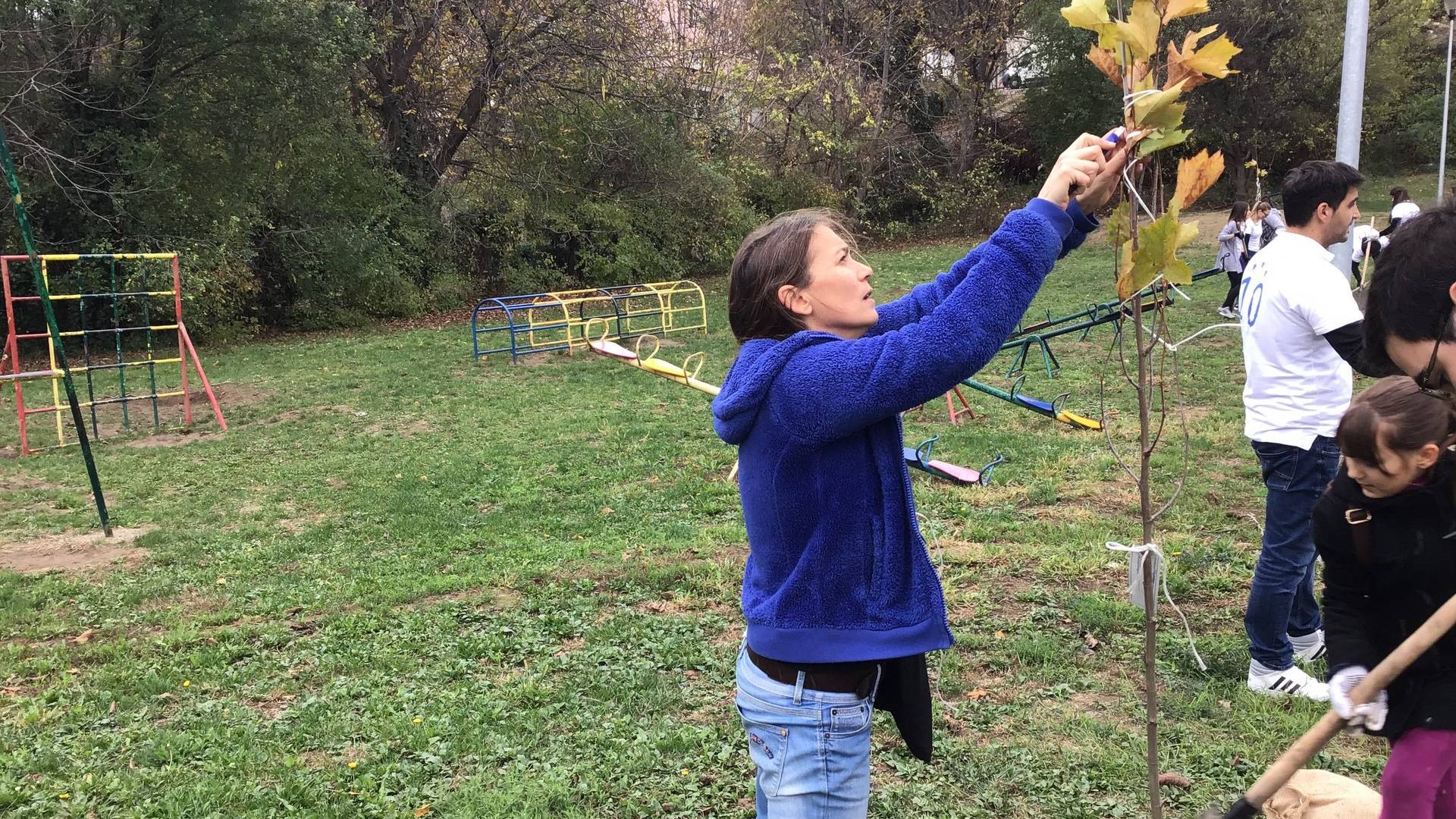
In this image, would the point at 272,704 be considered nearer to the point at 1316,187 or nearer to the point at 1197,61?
the point at 1197,61

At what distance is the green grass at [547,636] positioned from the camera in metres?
3.29

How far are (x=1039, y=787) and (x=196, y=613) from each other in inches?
175

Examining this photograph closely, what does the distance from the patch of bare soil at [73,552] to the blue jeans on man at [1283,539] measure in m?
6.38

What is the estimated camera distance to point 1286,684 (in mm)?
3561

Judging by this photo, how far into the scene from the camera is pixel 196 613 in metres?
5.21

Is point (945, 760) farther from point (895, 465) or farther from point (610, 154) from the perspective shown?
point (610, 154)

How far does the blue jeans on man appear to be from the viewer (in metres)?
3.35

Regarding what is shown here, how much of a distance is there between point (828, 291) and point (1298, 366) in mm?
2440

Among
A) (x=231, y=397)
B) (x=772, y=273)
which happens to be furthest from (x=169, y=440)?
(x=772, y=273)

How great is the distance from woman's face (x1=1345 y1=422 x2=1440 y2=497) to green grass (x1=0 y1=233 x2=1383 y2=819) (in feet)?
4.94

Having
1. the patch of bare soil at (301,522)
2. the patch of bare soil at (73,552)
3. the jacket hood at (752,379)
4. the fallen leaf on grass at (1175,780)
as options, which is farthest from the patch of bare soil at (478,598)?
the jacket hood at (752,379)

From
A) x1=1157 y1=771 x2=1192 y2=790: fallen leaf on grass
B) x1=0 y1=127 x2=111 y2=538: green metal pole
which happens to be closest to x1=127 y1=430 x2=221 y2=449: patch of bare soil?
x1=0 y1=127 x2=111 y2=538: green metal pole

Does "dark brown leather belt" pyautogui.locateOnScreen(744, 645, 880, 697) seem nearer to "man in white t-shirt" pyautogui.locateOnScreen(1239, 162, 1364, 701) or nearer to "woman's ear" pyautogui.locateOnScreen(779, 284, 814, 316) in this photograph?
"woman's ear" pyautogui.locateOnScreen(779, 284, 814, 316)

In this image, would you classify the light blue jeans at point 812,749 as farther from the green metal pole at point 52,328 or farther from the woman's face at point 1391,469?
the green metal pole at point 52,328
